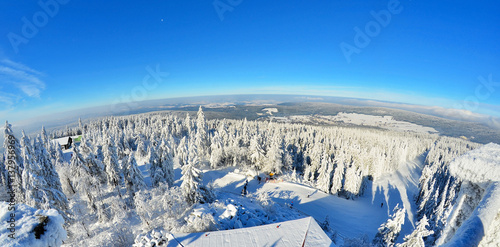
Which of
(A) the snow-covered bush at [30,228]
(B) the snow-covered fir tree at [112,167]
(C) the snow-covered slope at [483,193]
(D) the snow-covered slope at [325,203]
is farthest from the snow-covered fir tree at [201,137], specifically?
(C) the snow-covered slope at [483,193]

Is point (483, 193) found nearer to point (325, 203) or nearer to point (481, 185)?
point (481, 185)

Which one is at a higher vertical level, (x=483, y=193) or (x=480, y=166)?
(x=480, y=166)

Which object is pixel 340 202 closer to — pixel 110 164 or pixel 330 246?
pixel 330 246

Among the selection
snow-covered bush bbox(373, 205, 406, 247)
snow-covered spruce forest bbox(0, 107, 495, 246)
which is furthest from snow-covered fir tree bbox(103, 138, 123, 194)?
snow-covered bush bbox(373, 205, 406, 247)

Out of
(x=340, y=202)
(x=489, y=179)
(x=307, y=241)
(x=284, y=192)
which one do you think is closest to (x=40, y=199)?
(x=307, y=241)

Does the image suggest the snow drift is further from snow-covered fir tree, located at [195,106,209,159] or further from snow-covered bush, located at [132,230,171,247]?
snow-covered fir tree, located at [195,106,209,159]

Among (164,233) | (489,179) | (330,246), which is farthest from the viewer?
(164,233)

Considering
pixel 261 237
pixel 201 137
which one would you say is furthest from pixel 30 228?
pixel 201 137

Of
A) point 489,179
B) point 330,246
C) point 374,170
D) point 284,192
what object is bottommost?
point 374,170
